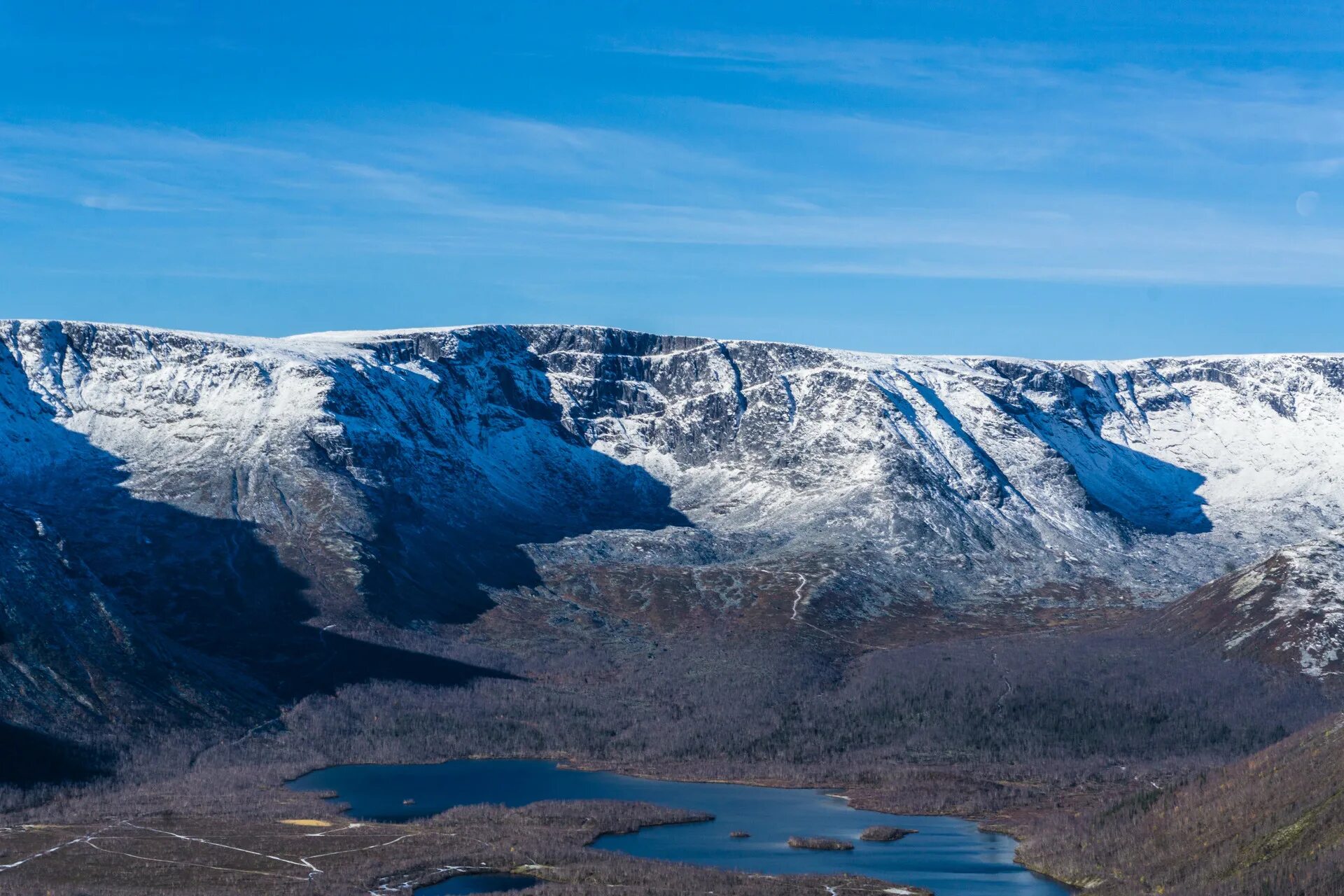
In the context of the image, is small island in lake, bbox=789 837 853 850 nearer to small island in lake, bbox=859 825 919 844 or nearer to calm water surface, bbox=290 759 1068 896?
calm water surface, bbox=290 759 1068 896

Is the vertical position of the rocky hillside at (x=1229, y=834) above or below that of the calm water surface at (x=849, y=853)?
above

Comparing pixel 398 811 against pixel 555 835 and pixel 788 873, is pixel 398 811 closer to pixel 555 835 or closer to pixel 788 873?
pixel 555 835

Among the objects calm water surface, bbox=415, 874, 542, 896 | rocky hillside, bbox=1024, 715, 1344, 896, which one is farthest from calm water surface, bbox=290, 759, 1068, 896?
rocky hillside, bbox=1024, 715, 1344, 896

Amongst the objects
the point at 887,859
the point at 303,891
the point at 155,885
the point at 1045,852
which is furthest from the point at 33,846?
the point at 1045,852

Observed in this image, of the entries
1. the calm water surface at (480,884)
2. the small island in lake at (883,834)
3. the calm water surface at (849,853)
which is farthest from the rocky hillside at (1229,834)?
the calm water surface at (480,884)

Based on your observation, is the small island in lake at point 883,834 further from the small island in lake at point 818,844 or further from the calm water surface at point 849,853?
the small island in lake at point 818,844

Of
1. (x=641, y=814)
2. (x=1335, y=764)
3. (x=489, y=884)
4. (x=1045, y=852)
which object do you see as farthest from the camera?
(x=641, y=814)
